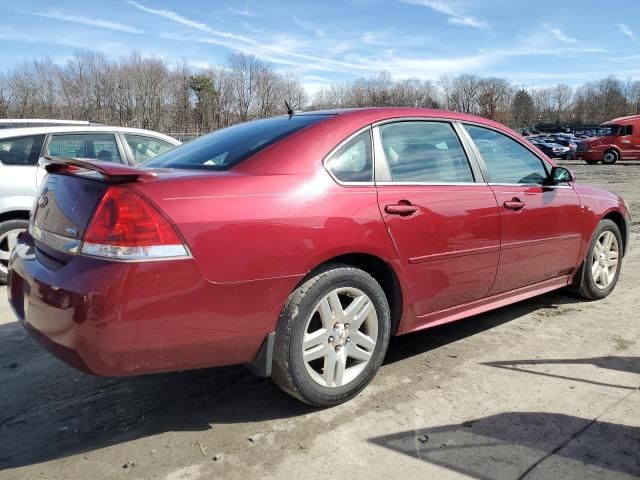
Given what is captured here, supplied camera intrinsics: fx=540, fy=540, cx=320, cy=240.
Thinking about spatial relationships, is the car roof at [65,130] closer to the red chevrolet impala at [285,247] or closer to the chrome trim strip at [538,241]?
the red chevrolet impala at [285,247]

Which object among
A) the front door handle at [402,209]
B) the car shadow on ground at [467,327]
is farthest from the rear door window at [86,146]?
the front door handle at [402,209]

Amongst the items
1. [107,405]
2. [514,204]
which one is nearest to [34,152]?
[107,405]

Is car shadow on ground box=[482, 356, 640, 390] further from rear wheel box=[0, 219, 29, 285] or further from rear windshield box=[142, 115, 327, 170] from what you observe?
rear wheel box=[0, 219, 29, 285]

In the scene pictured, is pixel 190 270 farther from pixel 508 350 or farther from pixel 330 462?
pixel 508 350

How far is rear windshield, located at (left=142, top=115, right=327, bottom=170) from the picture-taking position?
288 cm

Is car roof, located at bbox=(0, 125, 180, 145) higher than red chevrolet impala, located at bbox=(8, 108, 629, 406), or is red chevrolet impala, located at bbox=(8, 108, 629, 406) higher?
car roof, located at bbox=(0, 125, 180, 145)

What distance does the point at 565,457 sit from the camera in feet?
7.93

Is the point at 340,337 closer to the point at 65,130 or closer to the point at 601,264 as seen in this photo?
the point at 601,264

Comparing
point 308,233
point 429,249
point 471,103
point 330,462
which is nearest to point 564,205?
point 429,249

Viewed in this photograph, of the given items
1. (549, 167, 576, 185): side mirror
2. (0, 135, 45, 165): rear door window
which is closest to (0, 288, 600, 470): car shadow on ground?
(549, 167, 576, 185): side mirror

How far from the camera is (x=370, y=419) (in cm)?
277

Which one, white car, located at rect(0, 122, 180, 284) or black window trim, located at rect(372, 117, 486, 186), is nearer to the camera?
black window trim, located at rect(372, 117, 486, 186)

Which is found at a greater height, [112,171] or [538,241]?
[112,171]

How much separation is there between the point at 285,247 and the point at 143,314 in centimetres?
70
